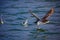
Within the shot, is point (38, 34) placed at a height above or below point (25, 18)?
below

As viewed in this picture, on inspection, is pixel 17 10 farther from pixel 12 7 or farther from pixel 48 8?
pixel 48 8

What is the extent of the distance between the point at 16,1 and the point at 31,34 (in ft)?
1.40

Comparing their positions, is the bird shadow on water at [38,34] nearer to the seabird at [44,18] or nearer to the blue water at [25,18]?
the blue water at [25,18]

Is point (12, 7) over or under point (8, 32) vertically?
over

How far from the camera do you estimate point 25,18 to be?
2119mm

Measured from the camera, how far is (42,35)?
2.13 meters

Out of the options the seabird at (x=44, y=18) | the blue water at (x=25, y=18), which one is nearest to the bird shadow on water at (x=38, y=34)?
the blue water at (x=25, y=18)

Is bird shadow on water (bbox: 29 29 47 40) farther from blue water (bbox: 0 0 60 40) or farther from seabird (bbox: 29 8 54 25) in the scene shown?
seabird (bbox: 29 8 54 25)

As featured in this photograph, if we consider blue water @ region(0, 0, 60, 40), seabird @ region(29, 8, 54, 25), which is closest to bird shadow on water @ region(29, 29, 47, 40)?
blue water @ region(0, 0, 60, 40)

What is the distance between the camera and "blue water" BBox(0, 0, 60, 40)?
210 centimetres

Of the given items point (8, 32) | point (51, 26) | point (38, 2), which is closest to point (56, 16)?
point (51, 26)

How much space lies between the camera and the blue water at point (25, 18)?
2.10 metres

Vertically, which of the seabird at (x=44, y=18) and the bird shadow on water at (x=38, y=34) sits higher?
the seabird at (x=44, y=18)

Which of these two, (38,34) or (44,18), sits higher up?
(44,18)
